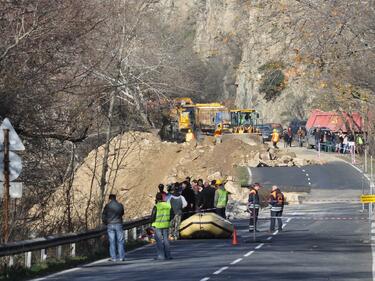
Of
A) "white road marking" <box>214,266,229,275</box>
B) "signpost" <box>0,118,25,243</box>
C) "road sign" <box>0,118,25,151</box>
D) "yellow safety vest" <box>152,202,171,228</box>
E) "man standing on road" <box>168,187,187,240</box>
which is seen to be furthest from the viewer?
"man standing on road" <box>168,187,187,240</box>

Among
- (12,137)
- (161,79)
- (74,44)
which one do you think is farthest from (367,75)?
(161,79)

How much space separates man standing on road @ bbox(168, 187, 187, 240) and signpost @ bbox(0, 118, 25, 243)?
9385 millimetres

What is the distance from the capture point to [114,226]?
26219mm

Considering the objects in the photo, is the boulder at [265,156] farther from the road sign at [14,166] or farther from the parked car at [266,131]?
the road sign at [14,166]

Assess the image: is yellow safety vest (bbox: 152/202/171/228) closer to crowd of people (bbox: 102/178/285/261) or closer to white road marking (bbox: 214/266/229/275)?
crowd of people (bbox: 102/178/285/261)

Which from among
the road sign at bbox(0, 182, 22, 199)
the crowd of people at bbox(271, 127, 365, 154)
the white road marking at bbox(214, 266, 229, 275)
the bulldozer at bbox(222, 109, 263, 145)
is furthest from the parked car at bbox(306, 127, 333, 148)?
the road sign at bbox(0, 182, 22, 199)

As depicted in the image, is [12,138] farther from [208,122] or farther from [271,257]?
[208,122]

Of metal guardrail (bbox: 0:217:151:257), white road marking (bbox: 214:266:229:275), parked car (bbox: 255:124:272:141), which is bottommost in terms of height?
white road marking (bbox: 214:266:229:275)

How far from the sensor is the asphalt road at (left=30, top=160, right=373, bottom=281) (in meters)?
21.5

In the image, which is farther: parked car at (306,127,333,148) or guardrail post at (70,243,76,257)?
parked car at (306,127,333,148)

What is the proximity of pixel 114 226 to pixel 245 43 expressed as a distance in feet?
18.3

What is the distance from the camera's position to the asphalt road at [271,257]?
70.5 feet

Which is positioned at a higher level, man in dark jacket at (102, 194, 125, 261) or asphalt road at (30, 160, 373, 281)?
man in dark jacket at (102, 194, 125, 261)

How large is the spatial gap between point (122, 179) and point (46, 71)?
37.2 meters
